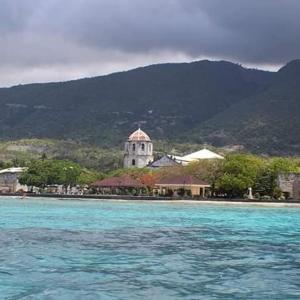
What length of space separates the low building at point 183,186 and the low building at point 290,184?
10757 mm

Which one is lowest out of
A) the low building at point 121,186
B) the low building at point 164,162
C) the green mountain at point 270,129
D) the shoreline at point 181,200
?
the shoreline at point 181,200

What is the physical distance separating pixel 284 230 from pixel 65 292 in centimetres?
2441

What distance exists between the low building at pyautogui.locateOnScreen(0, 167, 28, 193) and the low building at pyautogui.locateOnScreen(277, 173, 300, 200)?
58.3 metres

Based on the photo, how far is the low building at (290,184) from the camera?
101688mm

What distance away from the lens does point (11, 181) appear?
145 metres

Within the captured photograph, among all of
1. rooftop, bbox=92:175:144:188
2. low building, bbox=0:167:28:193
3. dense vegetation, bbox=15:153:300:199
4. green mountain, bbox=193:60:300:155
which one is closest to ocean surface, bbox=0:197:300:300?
dense vegetation, bbox=15:153:300:199

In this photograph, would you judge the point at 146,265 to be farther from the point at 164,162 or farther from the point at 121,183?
the point at 164,162

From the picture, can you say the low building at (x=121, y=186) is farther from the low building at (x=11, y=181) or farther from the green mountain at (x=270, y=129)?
the green mountain at (x=270, y=129)

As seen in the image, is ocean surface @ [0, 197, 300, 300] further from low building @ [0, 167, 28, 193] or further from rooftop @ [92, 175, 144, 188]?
low building @ [0, 167, 28, 193]

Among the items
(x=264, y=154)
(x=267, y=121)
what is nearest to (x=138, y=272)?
(x=264, y=154)

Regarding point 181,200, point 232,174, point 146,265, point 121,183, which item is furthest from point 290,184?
point 146,265

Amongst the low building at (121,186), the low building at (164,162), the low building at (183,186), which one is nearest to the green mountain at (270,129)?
the low building at (164,162)

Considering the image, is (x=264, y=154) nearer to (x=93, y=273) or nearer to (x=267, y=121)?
(x=267, y=121)

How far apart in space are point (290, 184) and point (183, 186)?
15.8 metres
